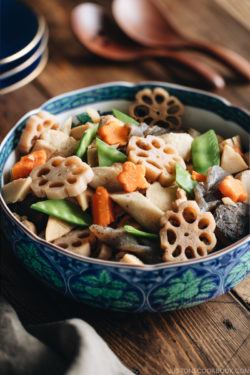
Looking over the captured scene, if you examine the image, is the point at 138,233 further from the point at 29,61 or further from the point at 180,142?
the point at 29,61

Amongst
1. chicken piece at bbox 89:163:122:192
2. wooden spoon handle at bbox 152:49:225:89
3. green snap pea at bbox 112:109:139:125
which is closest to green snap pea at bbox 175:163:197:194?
chicken piece at bbox 89:163:122:192

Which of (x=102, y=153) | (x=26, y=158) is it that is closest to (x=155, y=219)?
(x=102, y=153)

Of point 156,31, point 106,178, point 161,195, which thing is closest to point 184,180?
point 161,195

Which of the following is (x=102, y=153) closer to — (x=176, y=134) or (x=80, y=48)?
(x=176, y=134)

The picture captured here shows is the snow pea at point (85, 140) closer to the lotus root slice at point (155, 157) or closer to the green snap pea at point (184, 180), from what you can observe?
the lotus root slice at point (155, 157)

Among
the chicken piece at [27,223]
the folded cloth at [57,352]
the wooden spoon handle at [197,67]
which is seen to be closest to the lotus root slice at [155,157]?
the chicken piece at [27,223]

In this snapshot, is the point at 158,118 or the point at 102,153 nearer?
the point at 102,153
